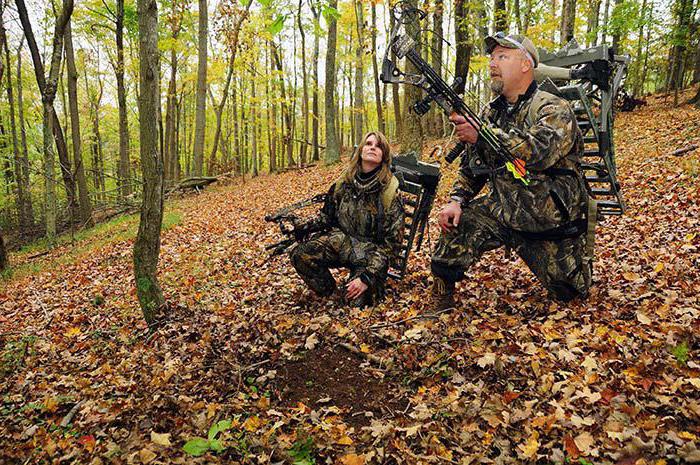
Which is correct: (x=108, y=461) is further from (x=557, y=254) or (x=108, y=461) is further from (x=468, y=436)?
(x=557, y=254)

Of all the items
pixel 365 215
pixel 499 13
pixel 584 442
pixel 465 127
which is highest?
pixel 499 13

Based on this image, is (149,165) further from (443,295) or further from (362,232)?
(443,295)

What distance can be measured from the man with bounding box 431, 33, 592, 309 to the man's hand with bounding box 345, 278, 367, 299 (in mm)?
837

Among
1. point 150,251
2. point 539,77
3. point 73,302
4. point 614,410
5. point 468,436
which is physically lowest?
point 73,302

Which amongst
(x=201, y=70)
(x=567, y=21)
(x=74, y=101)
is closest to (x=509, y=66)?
(x=567, y=21)

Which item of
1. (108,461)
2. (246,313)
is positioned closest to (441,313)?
(246,313)

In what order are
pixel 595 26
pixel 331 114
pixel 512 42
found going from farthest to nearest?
pixel 595 26
pixel 331 114
pixel 512 42

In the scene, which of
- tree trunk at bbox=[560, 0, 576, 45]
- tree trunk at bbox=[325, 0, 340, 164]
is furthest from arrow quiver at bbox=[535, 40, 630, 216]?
tree trunk at bbox=[325, 0, 340, 164]

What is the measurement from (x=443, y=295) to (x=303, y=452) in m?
2.45

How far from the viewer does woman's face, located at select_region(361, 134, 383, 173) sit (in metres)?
5.09

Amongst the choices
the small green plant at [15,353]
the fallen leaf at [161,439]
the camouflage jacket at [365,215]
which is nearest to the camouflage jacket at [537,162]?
the camouflage jacket at [365,215]

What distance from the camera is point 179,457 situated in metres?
2.82

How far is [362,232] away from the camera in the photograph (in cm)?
539

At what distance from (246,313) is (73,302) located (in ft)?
13.9
